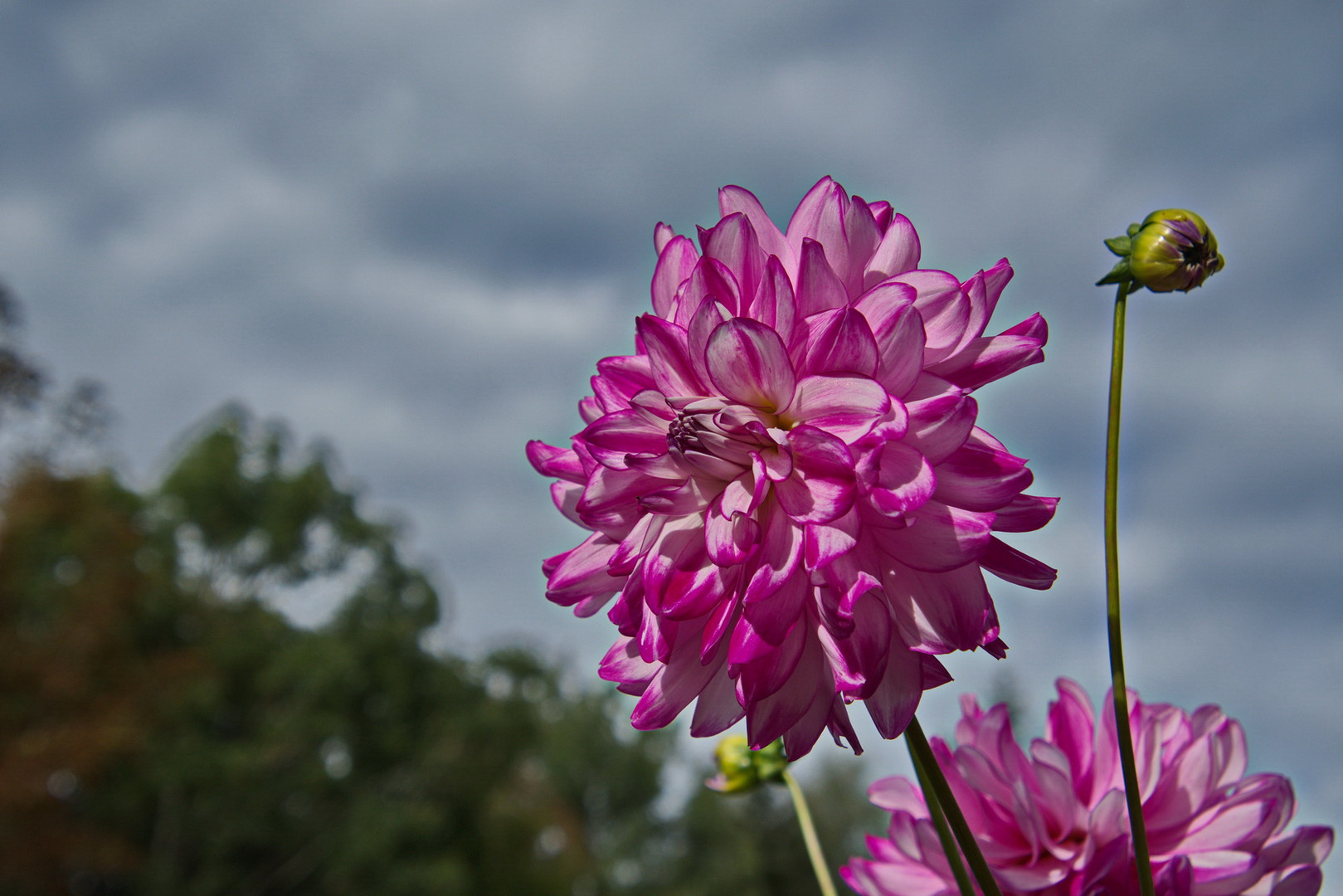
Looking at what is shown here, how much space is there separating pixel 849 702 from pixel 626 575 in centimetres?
20

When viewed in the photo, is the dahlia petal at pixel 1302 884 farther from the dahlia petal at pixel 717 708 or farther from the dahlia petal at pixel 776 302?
the dahlia petal at pixel 776 302

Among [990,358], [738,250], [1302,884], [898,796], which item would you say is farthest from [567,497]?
[1302,884]

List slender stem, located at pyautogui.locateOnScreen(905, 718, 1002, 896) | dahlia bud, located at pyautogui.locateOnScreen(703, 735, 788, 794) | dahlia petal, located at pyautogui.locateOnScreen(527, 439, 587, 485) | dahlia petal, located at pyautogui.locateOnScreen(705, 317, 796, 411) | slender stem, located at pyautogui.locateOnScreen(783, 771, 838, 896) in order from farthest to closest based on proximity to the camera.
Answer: dahlia bud, located at pyautogui.locateOnScreen(703, 735, 788, 794)
slender stem, located at pyautogui.locateOnScreen(783, 771, 838, 896)
dahlia petal, located at pyautogui.locateOnScreen(527, 439, 587, 485)
dahlia petal, located at pyautogui.locateOnScreen(705, 317, 796, 411)
slender stem, located at pyautogui.locateOnScreen(905, 718, 1002, 896)

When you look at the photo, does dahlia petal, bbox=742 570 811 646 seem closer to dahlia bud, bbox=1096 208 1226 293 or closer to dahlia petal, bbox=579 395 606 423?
dahlia petal, bbox=579 395 606 423

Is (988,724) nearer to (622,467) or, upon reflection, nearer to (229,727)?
(622,467)

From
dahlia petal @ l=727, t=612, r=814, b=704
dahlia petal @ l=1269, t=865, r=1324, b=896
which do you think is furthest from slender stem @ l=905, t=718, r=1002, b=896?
dahlia petal @ l=1269, t=865, r=1324, b=896

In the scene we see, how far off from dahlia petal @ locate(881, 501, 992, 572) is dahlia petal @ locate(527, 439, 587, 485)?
0.28 meters

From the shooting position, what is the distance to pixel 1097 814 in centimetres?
89

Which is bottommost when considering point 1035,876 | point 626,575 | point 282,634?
point 1035,876

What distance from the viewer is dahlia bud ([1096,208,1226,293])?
0.82 m

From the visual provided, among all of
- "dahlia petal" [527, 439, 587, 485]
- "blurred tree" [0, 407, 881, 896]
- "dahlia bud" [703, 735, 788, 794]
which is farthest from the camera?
"blurred tree" [0, 407, 881, 896]

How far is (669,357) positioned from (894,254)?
0.65ft

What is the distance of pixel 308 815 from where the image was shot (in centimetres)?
1602

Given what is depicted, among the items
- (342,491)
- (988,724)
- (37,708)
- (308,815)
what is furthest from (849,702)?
(342,491)
